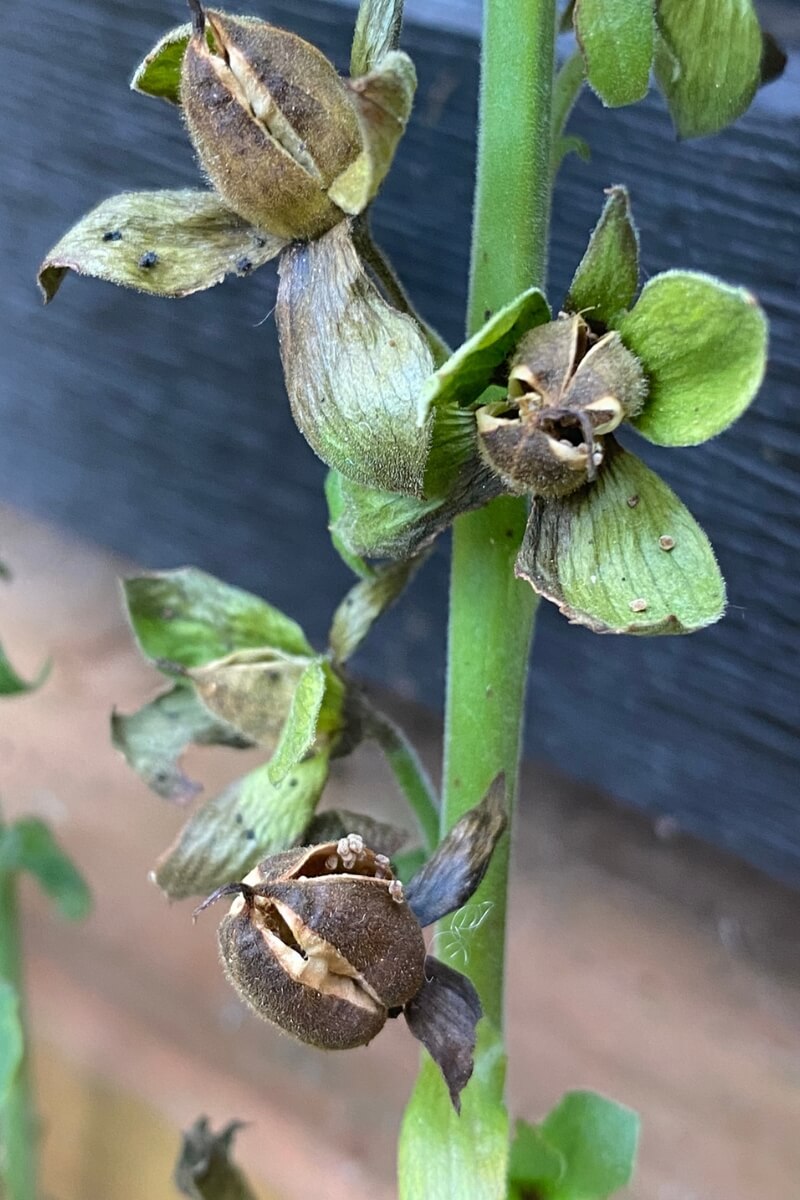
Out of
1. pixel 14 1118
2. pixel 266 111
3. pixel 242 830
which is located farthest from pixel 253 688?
pixel 14 1118

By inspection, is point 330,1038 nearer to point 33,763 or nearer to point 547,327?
point 547,327

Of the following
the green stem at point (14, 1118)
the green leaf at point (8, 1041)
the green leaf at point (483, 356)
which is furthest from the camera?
the green stem at point (14, 1118)

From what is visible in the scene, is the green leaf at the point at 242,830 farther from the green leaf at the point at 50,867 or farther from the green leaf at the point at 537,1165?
the green leaf at the point at 50,867

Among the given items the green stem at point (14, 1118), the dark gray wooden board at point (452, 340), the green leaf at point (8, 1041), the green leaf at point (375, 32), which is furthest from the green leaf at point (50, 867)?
the green leaf at point (375, 32)

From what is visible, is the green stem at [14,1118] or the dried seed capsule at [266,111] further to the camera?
the green stem at [14,1118]

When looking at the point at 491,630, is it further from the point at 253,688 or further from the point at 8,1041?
the point at 8,1041

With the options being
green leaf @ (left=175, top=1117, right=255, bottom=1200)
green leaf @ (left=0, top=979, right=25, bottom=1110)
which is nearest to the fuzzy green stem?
green leaf @ (left=175, top=1117, right=255, bottom=1200)

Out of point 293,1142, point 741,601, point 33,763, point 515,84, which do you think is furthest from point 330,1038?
point 33,763
